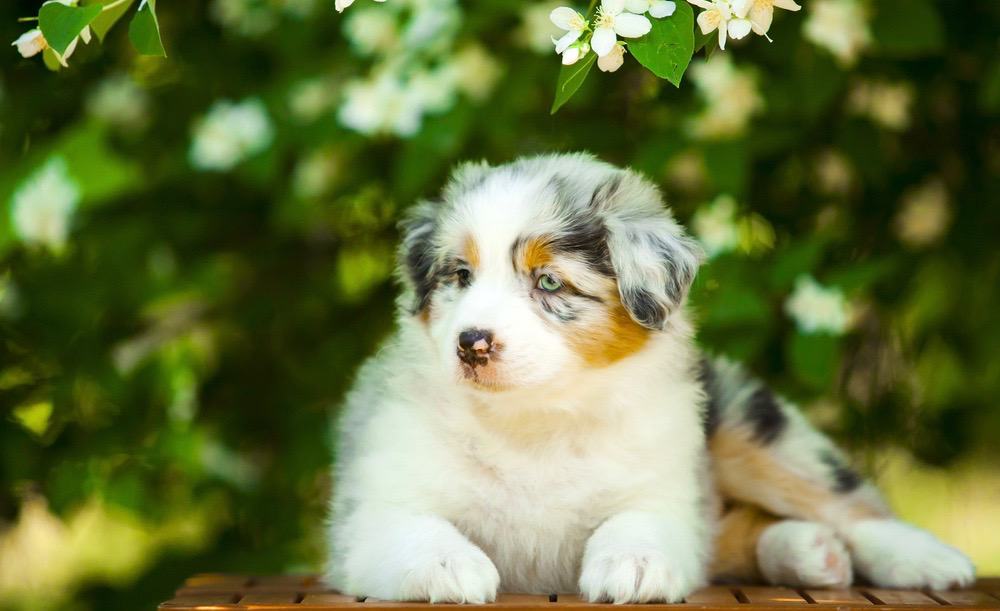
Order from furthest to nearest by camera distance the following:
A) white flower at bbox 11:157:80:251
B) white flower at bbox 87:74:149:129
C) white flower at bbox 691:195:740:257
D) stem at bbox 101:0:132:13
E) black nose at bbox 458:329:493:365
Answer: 1. white flower at bbox 87:74:149:129
2. white flower at bbox 691:195:740:257
3. white flower at bbox 11:157:80:251
4. black nose at bbox 458:329:493:365
5. stem at bbox 101:0:132:13

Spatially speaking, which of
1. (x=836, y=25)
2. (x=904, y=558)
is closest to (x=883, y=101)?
(x=836, y=25)

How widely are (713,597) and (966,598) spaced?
2.06ft

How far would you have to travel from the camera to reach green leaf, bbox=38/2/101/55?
240 centimetres

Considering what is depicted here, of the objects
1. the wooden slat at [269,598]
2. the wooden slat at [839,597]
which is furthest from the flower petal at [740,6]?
the wooden slat at [269,598]

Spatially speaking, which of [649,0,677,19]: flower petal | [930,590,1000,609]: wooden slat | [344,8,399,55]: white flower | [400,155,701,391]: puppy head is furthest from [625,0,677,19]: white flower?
[344,8,399,55]: white flower

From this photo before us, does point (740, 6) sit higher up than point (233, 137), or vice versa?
point (233, 137)

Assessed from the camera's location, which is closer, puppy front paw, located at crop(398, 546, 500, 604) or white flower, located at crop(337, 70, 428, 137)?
puppy front paw, located at crop(398, 546, 500, 604)

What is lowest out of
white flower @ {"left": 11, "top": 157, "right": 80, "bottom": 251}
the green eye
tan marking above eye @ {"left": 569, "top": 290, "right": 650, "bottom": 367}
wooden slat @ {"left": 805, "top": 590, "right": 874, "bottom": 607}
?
wooden slat @ {"left": 805, "top": 590, "right": 874, "bottom": 607}

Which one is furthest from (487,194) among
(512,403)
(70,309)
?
(70,309)

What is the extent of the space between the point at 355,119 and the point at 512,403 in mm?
1607

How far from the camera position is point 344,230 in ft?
18.1

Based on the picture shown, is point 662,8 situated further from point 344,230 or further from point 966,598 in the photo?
point 344,230

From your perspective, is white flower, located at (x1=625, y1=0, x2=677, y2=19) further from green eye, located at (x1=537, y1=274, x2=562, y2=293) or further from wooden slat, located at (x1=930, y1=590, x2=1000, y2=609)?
wooden slat, located at (x1=930, y1=590, x2=1000, y2=609)

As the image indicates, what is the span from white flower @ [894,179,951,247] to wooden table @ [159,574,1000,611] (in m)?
1.61
